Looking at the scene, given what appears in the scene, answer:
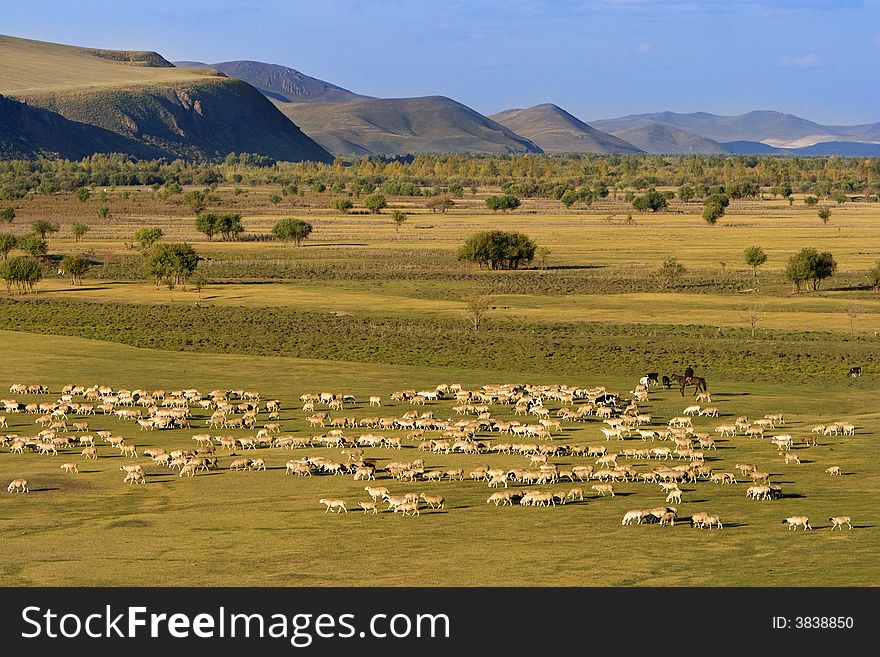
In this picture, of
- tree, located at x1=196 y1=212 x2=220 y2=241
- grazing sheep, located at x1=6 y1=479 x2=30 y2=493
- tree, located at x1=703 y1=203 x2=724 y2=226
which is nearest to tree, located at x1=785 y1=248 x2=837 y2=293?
tree, located at x1=196 y1=212 x2=220 y2=241

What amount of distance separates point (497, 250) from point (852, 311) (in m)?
39.2

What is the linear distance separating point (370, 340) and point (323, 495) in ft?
112

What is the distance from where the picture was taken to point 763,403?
4881cm

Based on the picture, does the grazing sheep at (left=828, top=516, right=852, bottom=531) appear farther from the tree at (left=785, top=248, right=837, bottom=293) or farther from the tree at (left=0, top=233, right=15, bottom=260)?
the tree at (left=0, top=233, right=15, bottom=260)

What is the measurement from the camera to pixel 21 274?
9156 cm

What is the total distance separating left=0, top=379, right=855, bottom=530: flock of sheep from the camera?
32.9 meters

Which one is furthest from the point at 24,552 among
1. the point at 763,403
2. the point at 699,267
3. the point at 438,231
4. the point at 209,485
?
the point at 438,231

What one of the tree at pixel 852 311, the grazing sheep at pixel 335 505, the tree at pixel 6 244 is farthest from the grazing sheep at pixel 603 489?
the tree at pixel 6 244

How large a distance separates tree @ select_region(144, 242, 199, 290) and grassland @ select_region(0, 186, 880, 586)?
52.2 inches

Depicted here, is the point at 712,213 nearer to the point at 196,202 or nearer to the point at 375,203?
the point at 375,203

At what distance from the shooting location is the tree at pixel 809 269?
290 ft

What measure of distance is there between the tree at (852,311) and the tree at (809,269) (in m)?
6.16

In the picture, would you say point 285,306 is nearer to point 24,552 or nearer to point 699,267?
point 699,267

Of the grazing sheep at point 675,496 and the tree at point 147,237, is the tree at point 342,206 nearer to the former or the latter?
the tree at point 147,237
